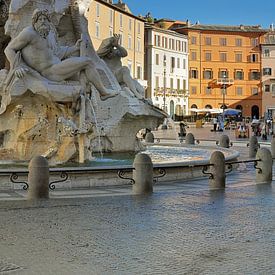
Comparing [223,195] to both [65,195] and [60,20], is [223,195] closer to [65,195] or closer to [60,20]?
[65,195]

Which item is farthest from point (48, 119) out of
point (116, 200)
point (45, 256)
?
point (45, 256)

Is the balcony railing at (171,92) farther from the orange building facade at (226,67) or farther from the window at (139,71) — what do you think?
the window at (139,71)

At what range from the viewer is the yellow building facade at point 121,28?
6450cm

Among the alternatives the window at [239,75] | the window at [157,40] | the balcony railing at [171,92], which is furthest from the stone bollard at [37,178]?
the window at [239,75]

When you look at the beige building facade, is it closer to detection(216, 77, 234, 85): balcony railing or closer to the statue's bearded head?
detection(216, 77, 234, 85): balcony railing

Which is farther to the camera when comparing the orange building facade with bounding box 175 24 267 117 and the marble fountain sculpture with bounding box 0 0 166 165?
the orange building facade with bounding box 175 24 267 117

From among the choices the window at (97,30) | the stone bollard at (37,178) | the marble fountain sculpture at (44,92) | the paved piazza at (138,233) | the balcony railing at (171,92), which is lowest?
the paved piazza at (138,233)

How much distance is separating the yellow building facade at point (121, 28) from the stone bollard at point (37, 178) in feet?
172

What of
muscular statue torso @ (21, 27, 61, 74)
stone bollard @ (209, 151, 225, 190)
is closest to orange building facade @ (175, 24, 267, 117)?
muscular statue torso @ (21, 27, 61, 74)

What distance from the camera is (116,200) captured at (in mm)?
9898

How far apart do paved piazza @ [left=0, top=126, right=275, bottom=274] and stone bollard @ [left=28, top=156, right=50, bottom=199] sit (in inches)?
9.4

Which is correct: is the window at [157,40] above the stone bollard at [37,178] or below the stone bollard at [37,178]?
above

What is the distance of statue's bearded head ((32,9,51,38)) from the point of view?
43.2 ft

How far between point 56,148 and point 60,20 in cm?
456
